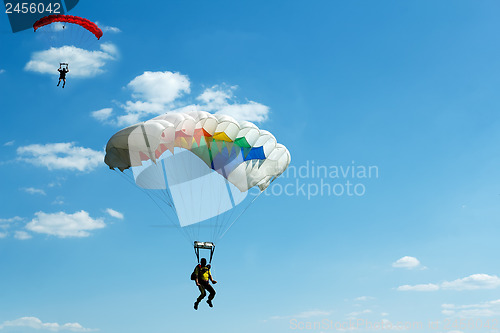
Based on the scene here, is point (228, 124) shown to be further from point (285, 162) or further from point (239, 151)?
point (285, 162)

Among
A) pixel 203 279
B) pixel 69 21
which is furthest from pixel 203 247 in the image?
pixel 69 21

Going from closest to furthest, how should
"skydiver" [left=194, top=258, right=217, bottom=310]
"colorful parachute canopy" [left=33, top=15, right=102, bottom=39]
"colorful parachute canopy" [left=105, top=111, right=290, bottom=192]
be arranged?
"skydiver" [left=194, top=258, right=217, bottom=310], "colorful parachute canopy" [left=105, top=111, right=290, bottom=192], "colorful parachute canopy" [left=33, top=15, right=102, bottom=39]

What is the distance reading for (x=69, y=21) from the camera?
2447 centimetres

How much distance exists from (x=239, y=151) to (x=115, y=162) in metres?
4.64

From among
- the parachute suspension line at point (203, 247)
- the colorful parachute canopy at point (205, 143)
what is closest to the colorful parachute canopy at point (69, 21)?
the colorful parachute canopy at point (205, 143)

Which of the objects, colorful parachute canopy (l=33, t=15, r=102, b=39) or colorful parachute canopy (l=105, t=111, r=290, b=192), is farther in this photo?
colorful parachute canopy (l=33, t=15, r=102, b=39)

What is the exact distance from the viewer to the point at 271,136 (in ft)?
74.9

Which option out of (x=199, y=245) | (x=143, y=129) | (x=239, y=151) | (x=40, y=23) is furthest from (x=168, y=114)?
(x=40, y=23)

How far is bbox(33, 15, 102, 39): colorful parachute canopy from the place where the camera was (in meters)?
24.2

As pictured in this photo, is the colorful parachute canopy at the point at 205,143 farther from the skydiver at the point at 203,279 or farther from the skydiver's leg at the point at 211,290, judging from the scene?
the skydiver's leg at the point at 211,290

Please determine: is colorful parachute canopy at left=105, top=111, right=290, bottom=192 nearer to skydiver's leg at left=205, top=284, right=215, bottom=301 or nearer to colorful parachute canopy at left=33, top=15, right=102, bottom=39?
skydiver's leg at left=205, top=284, right=215, bottom=301

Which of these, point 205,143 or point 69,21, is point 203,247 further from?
point 69,21

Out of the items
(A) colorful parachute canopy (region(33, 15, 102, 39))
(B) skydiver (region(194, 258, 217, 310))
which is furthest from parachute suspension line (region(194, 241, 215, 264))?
(A) colorful parachute canopy (region(33, 15, 102, 39))

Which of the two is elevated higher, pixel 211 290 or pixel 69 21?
pixel 69 21
